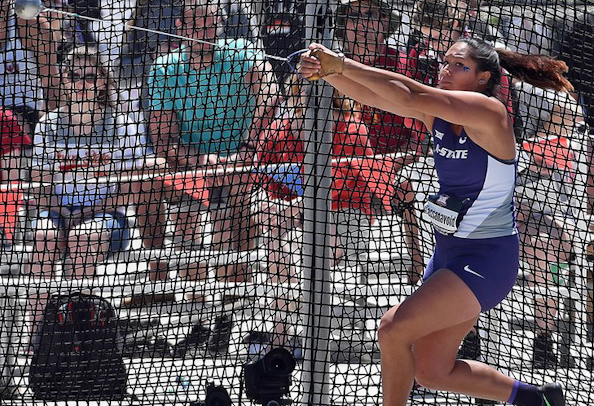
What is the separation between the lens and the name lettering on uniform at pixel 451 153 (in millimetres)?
3828

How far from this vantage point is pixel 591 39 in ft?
18.2

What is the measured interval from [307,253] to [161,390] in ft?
4.35

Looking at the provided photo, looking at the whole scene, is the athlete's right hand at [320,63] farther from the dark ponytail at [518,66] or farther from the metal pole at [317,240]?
the metal pole at [317,240]

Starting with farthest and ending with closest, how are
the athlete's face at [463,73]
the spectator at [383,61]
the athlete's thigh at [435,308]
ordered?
the spectator at [383,61], the athlete's face at [463,73], the athlete's thigh at [435,308]

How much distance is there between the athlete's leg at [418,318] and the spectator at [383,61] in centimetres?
126

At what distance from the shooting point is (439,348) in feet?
13.0

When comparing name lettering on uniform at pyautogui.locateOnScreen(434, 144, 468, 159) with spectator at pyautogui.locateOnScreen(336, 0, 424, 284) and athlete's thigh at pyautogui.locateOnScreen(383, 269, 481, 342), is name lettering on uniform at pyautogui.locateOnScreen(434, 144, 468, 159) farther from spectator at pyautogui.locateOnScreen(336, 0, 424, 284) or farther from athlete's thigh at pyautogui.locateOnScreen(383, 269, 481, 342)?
spectator at pyautogui.locateOnScreen(336, 0, 424, 284)

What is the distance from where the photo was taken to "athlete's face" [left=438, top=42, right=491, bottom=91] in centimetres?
387

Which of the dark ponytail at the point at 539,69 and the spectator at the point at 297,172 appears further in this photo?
the spectator at the point at 297,172

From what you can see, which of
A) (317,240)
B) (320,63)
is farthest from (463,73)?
(317,240)

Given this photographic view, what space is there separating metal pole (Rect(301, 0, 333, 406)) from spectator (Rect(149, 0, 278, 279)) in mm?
348

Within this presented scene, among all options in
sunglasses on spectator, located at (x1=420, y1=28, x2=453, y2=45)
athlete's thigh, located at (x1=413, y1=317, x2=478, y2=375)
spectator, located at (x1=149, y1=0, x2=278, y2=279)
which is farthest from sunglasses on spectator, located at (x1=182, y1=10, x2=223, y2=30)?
athlete's thigh, located at (x1=413, y1=317, x2=478, y2=375)

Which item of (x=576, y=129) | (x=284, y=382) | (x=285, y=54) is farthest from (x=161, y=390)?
(x=576, y=129)

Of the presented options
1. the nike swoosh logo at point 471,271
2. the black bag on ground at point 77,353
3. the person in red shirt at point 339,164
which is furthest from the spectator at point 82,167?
the nike swoosh logo at point 471,271
